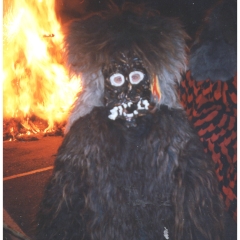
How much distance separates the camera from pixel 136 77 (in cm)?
111

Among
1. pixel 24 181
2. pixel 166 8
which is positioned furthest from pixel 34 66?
pixel 166 8

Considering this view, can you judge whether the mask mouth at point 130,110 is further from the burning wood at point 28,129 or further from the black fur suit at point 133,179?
the burning wood at point 28,129

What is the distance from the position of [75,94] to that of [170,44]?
1.30 feet

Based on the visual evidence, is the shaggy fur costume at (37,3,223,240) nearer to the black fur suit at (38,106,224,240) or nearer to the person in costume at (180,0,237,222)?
the black fur suit at (38,106,224,240)

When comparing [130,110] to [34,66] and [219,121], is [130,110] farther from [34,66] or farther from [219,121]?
[34,66]

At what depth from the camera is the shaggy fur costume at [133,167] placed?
1.14 metres

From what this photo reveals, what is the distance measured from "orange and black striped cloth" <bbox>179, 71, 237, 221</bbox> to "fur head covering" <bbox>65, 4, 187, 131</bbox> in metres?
0.17

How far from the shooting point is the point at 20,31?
4.67 ft

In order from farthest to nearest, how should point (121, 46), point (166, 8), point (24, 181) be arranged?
point (24, 181), point (166, 8), point (121, 46)

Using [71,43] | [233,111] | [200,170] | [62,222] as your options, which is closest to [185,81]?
[233,111]

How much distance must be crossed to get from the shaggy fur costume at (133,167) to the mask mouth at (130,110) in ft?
0.07

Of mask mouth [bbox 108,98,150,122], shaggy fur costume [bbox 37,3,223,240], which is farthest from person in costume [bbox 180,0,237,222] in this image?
mask mouth [bbox 108,98,150,122]

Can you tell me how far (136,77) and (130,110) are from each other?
12 centimetres

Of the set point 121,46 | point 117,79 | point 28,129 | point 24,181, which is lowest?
point 24,181
